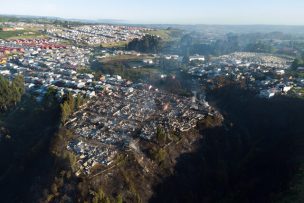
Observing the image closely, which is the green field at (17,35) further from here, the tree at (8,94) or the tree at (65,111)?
the tree at (65,111)

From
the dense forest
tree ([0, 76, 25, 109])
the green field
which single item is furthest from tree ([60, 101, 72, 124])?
the green field

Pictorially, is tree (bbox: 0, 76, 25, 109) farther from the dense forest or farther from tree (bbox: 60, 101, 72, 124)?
the dense forest

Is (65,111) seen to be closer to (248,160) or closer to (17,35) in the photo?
(248,160)

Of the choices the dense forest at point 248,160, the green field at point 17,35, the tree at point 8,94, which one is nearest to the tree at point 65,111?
the tree at point 8,94

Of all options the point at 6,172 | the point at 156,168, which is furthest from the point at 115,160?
the point at 6,172

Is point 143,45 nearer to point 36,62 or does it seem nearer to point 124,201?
point 36,62

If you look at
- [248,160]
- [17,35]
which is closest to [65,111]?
[248,160]

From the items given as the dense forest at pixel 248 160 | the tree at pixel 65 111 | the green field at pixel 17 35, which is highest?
the green field at pixel 17 35

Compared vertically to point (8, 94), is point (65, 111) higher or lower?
higher
